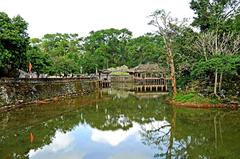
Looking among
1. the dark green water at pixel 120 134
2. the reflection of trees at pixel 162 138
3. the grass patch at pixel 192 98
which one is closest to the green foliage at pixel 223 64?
the grass patch at pixel 192 98

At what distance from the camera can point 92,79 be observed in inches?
2096

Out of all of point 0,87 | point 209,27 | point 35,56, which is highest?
point 209,27

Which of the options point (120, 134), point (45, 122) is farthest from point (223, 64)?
point (45, 122)

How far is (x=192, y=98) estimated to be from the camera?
26078 millimetres

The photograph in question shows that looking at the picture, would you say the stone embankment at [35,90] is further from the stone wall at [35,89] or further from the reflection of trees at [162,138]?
the reflection of trees at [162,138]

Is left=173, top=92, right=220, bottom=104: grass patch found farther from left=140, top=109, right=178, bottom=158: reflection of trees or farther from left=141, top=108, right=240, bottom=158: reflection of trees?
left=140, top=109, right=178, bottom=158: reflection of trees

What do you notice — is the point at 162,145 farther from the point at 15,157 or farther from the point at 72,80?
the point at 72,80

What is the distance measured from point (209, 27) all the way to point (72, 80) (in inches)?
752

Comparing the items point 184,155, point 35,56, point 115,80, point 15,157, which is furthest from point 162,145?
point 115,80

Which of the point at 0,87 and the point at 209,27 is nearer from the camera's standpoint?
the point at 0,87

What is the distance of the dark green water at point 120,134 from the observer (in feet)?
40.3

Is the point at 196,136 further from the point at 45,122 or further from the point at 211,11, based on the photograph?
the point at 211,11

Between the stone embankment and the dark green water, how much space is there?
2.27m

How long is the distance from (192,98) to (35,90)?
14.9m
